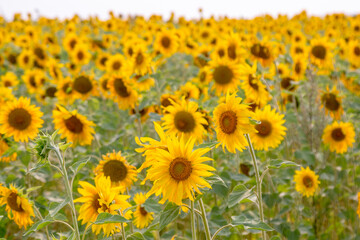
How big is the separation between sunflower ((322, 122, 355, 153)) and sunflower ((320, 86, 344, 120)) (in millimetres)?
166

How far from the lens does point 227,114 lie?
1.88 m

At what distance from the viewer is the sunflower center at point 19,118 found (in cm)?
304

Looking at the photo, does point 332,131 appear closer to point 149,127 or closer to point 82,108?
point 149,127

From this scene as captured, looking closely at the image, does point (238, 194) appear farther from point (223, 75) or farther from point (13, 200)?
point (223, 75)

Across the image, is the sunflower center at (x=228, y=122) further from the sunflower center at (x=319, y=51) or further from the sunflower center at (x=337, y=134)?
the sunflower center at (x=319, y=51)

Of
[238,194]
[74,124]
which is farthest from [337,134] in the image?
[74,124]

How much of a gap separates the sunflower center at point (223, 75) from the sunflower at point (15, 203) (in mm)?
1901

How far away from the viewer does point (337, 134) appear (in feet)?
11.4

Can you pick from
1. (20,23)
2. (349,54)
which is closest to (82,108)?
(349,54)

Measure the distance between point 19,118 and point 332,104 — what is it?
8.58ft

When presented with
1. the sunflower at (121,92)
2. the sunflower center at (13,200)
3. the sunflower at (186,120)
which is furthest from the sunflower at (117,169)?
the sunflower at (121,92)

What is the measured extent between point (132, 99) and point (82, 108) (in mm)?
826

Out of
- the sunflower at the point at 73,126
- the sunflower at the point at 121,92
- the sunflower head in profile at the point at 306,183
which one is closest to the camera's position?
the sunflower head in profile at the point at 306,183

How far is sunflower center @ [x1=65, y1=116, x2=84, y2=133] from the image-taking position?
130 inches
